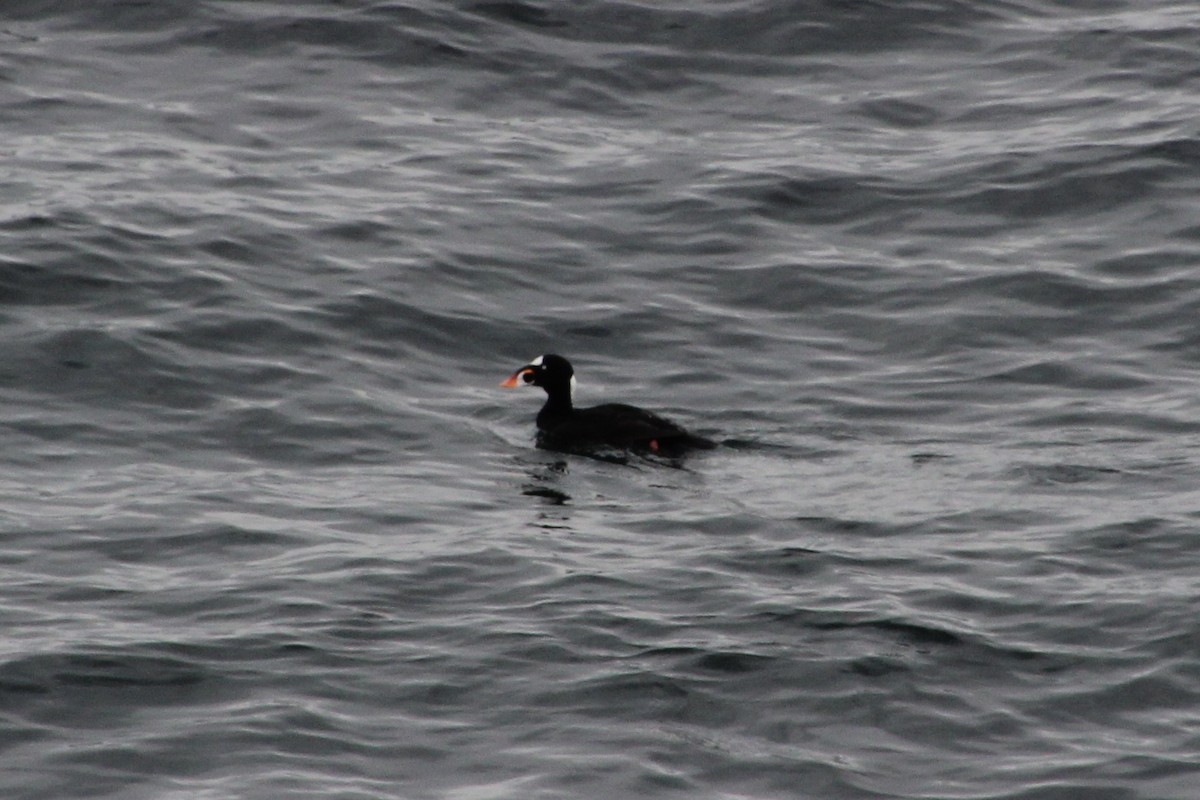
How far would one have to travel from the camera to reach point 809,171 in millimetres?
18531

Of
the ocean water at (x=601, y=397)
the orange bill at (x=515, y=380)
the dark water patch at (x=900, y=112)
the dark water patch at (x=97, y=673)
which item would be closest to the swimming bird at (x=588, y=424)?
the orange bill at (x=515, y=380)

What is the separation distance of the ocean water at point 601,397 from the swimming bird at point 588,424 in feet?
0.66

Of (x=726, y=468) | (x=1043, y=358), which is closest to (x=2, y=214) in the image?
(x=726, y=468)

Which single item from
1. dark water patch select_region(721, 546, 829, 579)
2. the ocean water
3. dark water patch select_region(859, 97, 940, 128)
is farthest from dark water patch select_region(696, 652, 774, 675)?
dark water patch select_region(859, 97, 940, 128)

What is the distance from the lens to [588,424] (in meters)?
14.2

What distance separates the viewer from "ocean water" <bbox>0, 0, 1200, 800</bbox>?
9.26 meters

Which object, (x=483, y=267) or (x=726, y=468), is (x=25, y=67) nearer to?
(x=483, y=267)

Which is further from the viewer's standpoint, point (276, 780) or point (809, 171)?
point (809, 171)

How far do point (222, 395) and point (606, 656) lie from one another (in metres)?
5.21

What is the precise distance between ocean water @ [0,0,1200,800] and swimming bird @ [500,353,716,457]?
8.0 inches

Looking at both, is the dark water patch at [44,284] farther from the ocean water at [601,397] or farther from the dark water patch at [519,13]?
the dark water patch at [519,13]

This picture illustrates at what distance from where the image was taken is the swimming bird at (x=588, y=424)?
13.8 m

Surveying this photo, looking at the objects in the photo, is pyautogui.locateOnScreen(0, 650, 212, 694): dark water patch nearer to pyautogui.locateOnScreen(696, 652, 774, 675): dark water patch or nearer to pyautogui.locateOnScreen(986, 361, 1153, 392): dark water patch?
pyautogui.locateOnScreen(696, 652, 774, 675): dark water patch

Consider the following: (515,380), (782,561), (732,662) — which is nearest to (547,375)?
(515,380)
